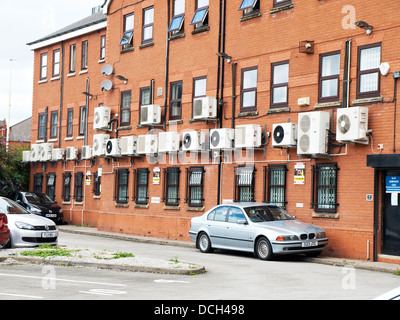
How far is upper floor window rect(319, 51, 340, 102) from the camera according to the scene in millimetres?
19875

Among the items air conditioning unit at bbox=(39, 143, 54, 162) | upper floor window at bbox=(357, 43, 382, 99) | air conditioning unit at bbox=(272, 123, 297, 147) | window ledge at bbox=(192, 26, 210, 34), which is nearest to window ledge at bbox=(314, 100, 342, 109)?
upper floor window at bbox=(357, 43, 382, 99)

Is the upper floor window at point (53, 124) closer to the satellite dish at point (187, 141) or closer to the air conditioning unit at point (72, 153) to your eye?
the air conditioning unit at point (72, 153)

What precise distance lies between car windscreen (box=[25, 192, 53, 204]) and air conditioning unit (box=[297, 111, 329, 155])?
1865cm

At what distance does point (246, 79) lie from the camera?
2330 cm

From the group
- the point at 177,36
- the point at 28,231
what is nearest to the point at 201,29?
the point at 177,36

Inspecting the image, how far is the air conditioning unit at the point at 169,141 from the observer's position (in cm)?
2555

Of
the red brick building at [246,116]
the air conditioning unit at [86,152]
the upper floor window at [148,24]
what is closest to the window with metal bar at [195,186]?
the red brick building at [246,116]

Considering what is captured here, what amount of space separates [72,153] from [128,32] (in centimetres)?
869

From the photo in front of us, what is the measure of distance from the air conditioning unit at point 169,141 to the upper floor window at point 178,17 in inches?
165

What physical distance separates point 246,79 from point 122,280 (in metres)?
12.0

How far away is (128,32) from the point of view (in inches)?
1168

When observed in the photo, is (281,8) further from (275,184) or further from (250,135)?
(275,184)
